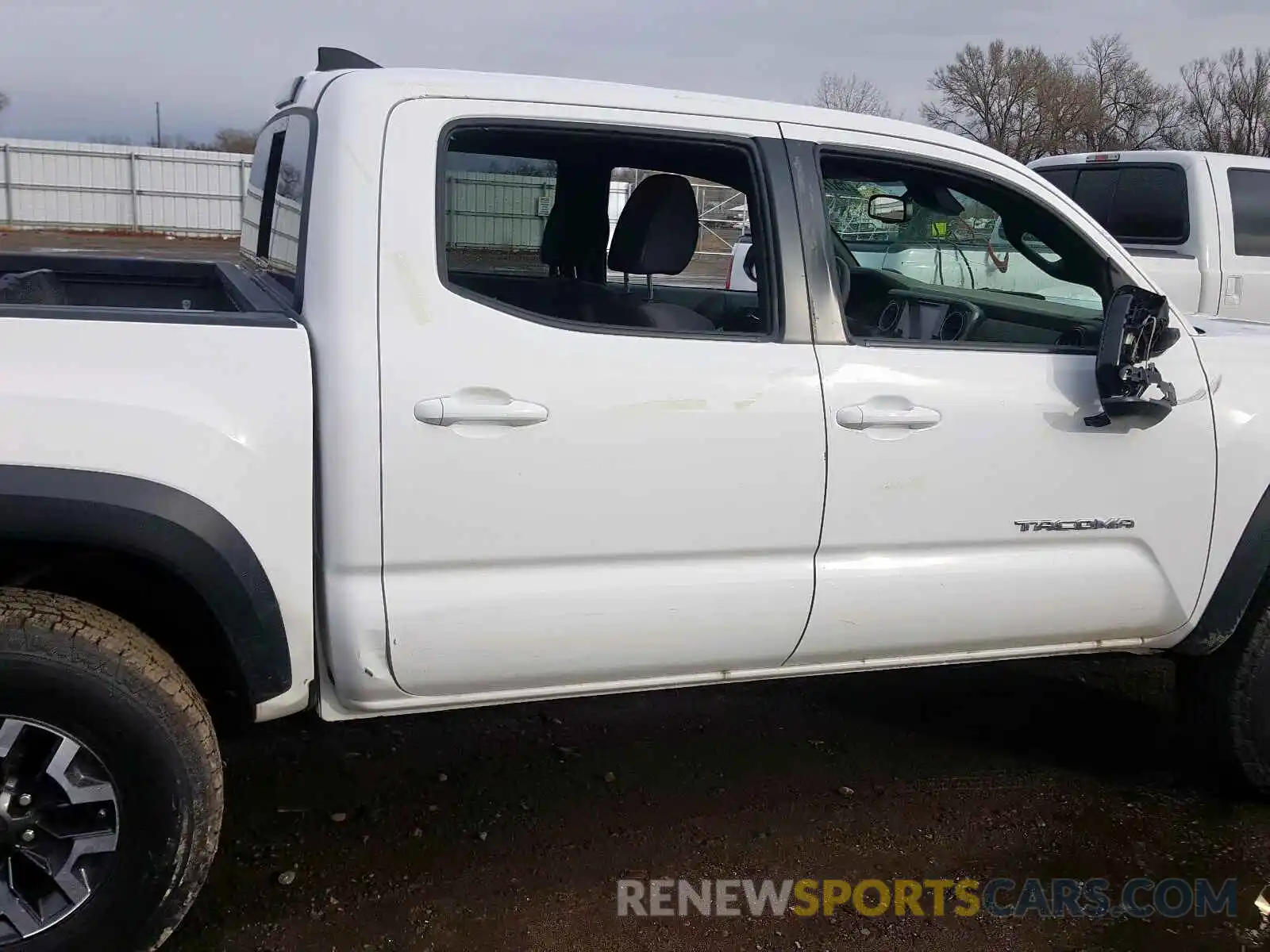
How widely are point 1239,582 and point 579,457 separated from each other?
1931mm

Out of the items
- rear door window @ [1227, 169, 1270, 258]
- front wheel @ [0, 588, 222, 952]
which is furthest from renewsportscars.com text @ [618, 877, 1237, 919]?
rear door window @ [1227, 169, 1270, 258]

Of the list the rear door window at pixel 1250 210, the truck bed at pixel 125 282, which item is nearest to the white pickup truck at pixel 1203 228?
the rear door window at pixel 1250 210

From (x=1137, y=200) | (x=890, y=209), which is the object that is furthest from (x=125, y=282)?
(x=1137, y=200)

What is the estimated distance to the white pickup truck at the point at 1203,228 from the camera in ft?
23.2

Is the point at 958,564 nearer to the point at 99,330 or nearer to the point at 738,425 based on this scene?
the point at 738,425

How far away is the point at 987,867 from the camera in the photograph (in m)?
3.16

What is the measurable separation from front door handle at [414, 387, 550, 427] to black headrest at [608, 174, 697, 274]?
841mm

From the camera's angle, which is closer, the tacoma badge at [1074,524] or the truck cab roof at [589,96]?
the truck cab roof at [589,96]

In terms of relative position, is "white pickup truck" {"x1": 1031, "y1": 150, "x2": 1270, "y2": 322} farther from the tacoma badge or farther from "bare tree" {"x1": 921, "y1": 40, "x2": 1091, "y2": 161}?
"bare tree" {"x1": 921, "y1": 40, "x2": 1091, "y2": 161}

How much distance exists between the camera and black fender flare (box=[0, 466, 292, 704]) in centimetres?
222

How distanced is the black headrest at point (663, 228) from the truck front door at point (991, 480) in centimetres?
41

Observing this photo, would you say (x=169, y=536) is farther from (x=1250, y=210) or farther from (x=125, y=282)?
(x=1250, y=210)

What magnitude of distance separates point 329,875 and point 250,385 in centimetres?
136

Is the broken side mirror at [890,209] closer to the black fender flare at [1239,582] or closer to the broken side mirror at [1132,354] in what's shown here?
the broken side mirror at [1132,354]
